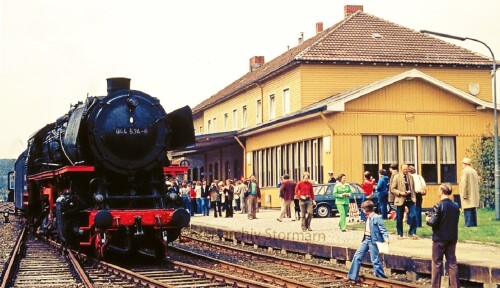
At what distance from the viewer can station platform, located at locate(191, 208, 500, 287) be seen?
1045 centimetres

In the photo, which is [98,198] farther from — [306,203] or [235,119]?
[235,119]

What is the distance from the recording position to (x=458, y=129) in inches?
1115

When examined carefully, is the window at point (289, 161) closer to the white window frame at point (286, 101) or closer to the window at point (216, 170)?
the white window frame at point (286, 101)

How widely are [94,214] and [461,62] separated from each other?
24863mm

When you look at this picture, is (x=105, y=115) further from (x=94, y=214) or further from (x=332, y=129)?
(x=332, y=129)

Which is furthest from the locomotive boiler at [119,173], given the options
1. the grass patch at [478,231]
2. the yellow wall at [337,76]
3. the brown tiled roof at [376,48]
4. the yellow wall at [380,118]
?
the brown tiled roof at [376,48]

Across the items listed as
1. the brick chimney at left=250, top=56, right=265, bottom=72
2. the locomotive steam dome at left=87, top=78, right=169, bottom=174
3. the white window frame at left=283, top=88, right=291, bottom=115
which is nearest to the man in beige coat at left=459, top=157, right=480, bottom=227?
the locomotive steam dome at left=87, top=78, right=169, bottom=174

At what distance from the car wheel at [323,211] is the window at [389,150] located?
3.27 m

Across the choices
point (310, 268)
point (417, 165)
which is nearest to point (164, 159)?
point (310, 268)

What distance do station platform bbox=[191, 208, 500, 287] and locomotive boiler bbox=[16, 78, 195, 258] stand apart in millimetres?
2834

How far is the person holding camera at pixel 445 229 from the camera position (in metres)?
9.77

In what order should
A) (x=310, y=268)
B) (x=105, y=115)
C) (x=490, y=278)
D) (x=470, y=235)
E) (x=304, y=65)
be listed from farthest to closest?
(x=304, y=65)
(x=470, y=235)
(x=105, y=115)
(x=310, y=268)
(x=490, y=278)

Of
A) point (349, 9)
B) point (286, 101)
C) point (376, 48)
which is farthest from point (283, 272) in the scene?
point (349, 9)

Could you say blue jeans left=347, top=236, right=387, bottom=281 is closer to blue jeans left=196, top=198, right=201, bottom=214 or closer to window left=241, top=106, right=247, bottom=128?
blue jeans left=196, top=198, right=201, bottom=214
